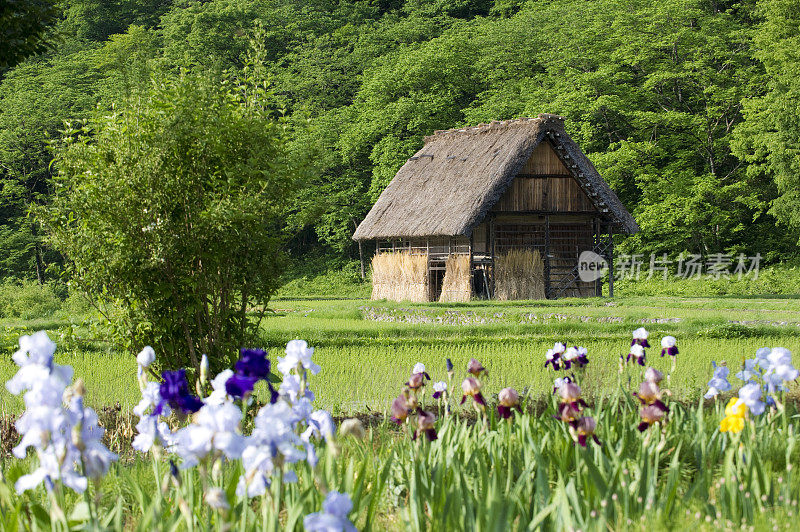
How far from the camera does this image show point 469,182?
2317cm

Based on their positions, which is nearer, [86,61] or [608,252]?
[608,252]

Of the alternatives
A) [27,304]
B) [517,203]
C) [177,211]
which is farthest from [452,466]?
[27,304]

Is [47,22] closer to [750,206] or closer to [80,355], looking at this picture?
[80,355]

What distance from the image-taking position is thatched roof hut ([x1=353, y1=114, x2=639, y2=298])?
22.5 m

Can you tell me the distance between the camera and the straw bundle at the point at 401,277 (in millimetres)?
23719

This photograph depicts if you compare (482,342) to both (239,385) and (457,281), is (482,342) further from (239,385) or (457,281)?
(457,281)

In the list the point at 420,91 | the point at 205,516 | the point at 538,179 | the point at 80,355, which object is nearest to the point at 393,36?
the point at 420,91

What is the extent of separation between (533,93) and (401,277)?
12.0 m

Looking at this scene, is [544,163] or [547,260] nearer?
[547,260]

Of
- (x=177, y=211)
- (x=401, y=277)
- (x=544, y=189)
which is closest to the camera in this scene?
(x=177, y=211)

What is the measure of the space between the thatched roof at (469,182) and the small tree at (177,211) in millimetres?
14894

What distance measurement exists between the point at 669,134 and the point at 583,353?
28.4m

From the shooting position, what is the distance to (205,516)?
282cm

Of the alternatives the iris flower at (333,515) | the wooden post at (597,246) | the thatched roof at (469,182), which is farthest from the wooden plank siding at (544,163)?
the iris flower at (333,515)
